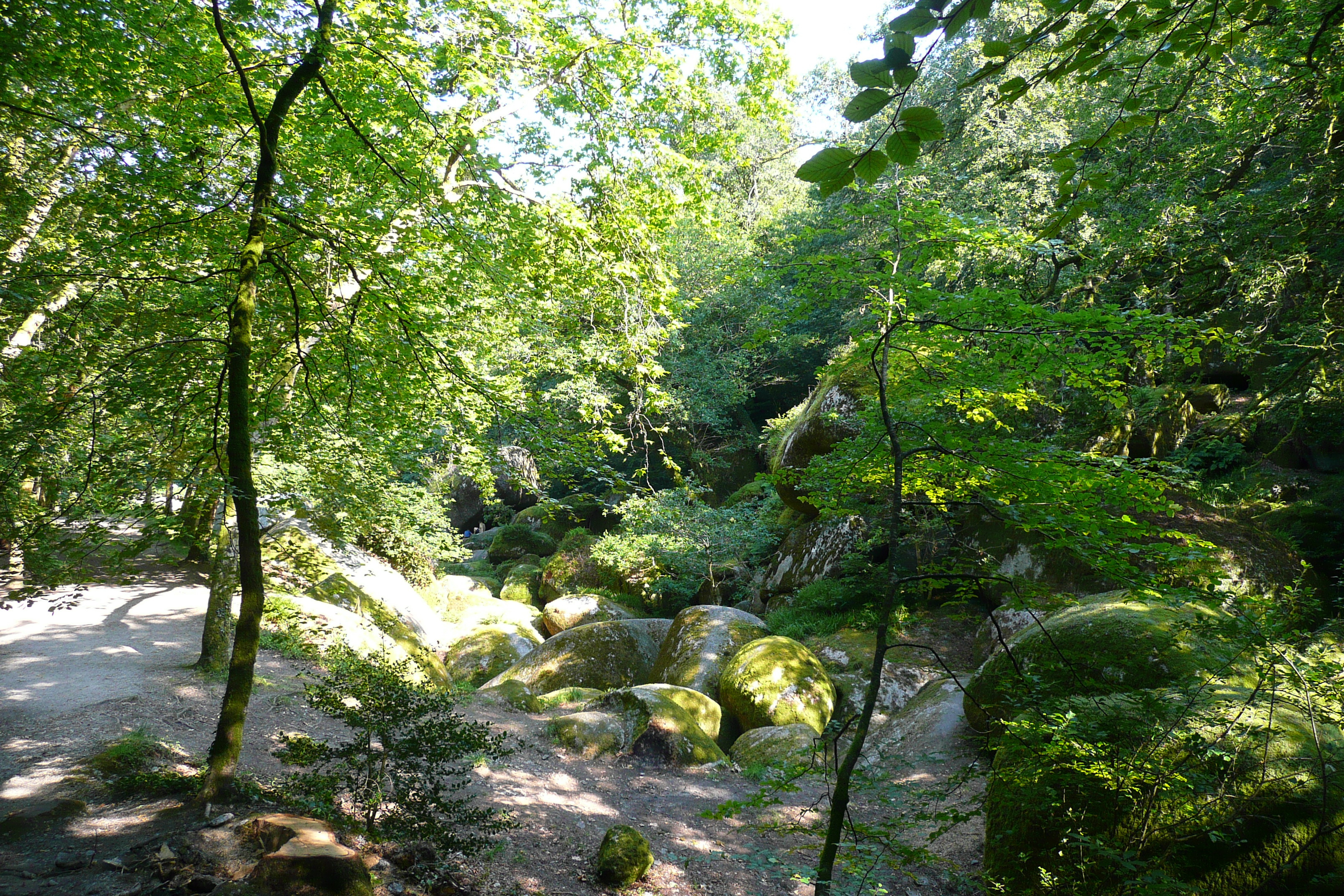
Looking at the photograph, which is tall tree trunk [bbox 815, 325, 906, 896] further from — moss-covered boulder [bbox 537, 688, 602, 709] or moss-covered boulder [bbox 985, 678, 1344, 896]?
moss-covered boulder [bbox 537, 688, 602, 709]

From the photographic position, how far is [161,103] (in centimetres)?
418

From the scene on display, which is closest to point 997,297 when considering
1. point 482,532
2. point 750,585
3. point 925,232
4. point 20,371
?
point 925,232

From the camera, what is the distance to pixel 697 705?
779 cm

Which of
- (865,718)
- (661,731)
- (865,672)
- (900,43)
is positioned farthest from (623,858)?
(865,672)

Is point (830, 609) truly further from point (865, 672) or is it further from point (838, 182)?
point (838, 182)

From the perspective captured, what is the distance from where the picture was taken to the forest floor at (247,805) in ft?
10.3

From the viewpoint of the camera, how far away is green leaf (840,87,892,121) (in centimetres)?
120

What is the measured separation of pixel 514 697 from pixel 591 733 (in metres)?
1.93

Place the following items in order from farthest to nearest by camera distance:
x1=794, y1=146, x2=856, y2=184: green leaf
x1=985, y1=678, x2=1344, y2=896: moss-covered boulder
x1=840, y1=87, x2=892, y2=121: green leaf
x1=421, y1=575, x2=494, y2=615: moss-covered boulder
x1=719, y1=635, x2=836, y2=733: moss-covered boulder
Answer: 1. x1=421, y1=575, x2=494, y2=615: moss-covered boulder
2. x1=719, y1=635, x2=836, y2=733: moss-covered boulder
3. x1=985, y1=678, x2=1344, y2=896: moss-covered boulder
4. x1=794, y1=146, x2=856, y2=184: green leaf
5. x1=840, y1=87, x2=892, y2=121: green leaf

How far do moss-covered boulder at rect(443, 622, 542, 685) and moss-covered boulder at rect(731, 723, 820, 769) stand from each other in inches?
177

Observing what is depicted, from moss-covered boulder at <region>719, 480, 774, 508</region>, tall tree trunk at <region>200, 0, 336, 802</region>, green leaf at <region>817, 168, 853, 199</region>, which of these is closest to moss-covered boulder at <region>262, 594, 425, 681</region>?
tall tree trunk at <region>200, 0, 336, 802</region>

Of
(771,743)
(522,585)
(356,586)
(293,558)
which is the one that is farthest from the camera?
(522,585)

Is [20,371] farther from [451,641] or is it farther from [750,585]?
[750,585]

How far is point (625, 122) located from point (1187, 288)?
6.34 m
